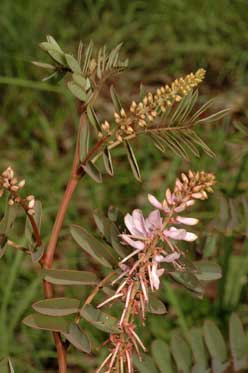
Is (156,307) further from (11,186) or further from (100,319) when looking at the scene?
(11,186)

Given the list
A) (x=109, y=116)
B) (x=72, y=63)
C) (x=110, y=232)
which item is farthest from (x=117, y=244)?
(x=109, y=116)

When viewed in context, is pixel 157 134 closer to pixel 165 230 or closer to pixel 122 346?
pixel 165 230

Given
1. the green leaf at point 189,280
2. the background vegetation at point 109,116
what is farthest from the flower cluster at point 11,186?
the background vegetation at point 109,116

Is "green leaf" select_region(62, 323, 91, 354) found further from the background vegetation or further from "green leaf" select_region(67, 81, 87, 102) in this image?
the background vegetation

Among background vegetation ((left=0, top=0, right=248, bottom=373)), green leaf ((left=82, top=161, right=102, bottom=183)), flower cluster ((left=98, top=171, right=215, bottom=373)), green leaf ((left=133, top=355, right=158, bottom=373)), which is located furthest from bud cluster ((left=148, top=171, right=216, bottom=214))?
background vegetation ((left=0, top=0, right=248, bottom=373))

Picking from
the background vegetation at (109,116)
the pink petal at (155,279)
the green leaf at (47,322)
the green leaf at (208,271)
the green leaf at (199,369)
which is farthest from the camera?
the background vegetation at (109,116)

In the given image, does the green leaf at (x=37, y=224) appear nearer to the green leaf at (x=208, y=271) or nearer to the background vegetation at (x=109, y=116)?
the green leaf at (x=208, y=271)
